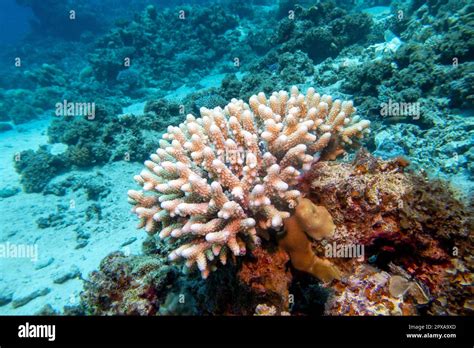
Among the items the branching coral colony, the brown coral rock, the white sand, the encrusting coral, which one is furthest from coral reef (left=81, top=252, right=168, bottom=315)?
the white sand

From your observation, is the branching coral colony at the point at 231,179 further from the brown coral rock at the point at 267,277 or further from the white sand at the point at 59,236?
the white sand at the point at 59,236

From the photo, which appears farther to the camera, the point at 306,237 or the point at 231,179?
the point at 306,237

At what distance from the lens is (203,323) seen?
8.60 feet

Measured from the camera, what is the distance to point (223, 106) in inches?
426

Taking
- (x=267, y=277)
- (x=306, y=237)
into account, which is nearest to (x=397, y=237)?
(x=306, y=237)

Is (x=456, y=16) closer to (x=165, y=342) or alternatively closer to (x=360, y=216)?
(x=360, y=216)

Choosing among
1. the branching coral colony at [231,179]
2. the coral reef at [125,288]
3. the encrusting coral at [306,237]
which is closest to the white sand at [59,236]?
the coral reef at [125,288]

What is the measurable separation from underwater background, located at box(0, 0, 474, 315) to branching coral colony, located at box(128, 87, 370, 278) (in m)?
0.49

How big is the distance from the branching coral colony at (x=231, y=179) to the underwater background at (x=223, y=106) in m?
0.49

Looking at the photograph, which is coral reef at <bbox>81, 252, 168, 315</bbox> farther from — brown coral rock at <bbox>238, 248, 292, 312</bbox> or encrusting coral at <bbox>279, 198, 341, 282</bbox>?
encrusting coral at <bbox>279, 198, 341, 282</bbox>

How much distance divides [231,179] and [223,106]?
27.3 ft

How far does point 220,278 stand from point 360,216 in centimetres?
169

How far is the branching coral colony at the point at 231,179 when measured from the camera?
278 centimetres

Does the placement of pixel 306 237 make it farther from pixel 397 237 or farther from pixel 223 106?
pixel 223 106
